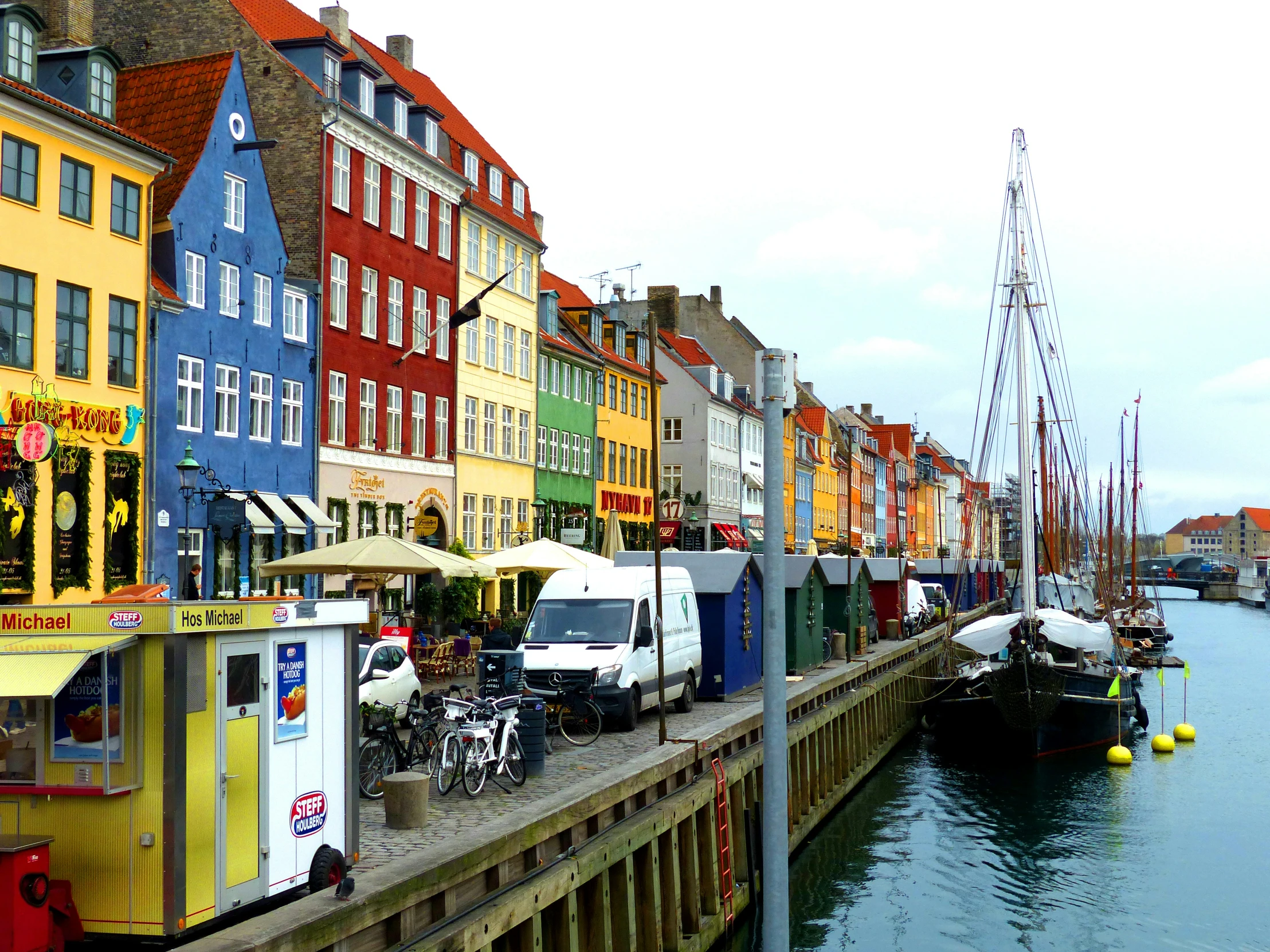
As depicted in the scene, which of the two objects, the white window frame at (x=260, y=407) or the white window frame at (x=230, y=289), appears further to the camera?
the white window frame at (x=260, y=407)

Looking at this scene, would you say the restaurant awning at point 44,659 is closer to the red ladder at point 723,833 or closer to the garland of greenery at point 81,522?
the red ladder at point 723,833

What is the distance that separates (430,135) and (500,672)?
2790 cm

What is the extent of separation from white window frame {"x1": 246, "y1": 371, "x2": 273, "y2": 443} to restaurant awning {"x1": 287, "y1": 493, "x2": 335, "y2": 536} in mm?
1748

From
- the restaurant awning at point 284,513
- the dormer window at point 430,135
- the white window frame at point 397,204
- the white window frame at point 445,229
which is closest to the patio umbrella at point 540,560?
the restaurant awning at point 284,513

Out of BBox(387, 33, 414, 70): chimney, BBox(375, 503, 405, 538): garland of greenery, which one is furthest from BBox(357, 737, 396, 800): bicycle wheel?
BBox(387, 33, 414, 70): chimney

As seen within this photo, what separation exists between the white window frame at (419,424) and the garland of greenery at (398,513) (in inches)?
74.7

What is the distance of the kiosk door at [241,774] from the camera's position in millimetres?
10281

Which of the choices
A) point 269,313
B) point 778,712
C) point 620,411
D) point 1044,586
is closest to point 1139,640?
point 1044,586

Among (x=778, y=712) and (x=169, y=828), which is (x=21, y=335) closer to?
(x=169, y=828)

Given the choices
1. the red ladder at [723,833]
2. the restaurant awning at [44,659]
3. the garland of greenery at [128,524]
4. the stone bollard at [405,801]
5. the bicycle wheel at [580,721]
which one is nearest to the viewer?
the restaurant awning at [44,659]

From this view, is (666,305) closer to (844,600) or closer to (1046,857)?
(844,600)

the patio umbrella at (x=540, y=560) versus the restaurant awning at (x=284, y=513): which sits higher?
the restaurant awning at (x=284, y=513)

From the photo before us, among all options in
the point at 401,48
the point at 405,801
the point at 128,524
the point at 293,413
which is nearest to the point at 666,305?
the point at 401,48

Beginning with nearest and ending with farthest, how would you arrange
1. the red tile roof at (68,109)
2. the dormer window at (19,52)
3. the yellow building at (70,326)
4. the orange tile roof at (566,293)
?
the red tile roof at (68,109) < the yellow building at (70,326) < the dormer window at (19,52) < the orange tile roof at (566,293)
